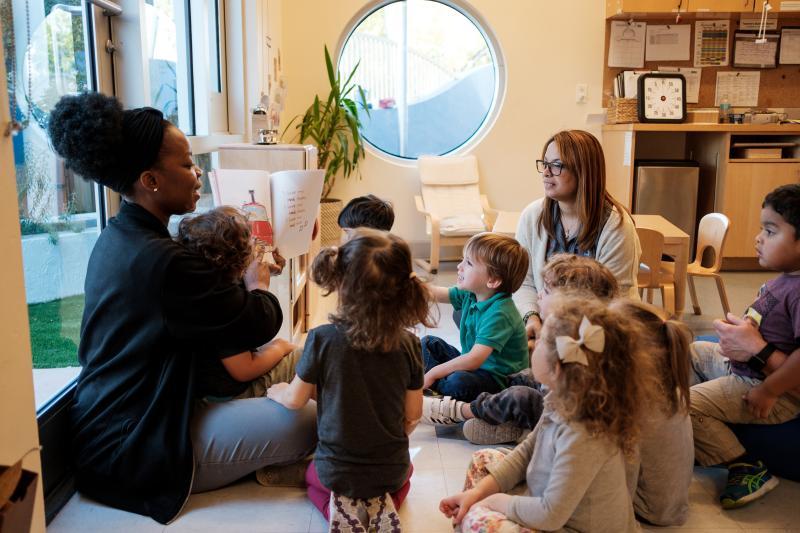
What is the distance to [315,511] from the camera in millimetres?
1945

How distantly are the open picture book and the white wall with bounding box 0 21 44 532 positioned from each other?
3.35ft

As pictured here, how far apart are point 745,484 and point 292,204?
161cm

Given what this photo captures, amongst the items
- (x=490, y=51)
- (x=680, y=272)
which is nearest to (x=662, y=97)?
(x=490, y=51)

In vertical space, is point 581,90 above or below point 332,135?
above

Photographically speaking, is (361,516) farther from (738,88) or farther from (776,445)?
(738,88)

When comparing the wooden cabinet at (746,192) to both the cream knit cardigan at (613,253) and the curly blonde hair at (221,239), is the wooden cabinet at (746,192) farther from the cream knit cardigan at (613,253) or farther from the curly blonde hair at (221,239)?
the curly blonde hair at (221,239)

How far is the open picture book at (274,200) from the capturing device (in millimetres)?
2422

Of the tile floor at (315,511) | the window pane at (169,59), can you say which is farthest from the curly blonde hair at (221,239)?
the window pane at (169,59)

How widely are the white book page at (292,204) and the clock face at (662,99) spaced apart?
375 cm

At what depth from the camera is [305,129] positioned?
5629 mm

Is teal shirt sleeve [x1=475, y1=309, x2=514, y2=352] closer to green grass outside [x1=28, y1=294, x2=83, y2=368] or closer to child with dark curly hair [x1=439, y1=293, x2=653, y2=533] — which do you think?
child with dark curly hair [x1=439, y1=293, x2=653, y2=533]

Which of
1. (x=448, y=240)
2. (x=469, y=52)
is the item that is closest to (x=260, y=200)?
(x=448, y=240)

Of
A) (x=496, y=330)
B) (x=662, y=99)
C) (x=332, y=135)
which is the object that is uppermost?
(x=662, y=99)

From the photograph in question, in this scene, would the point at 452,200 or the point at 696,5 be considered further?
the point at 452,200
